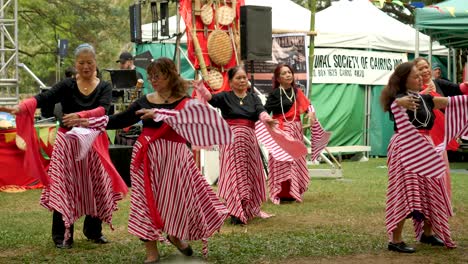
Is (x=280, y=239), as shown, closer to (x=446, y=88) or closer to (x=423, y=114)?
(x=423, y=114)

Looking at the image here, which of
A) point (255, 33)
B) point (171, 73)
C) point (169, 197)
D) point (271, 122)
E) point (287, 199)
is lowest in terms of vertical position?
point (287, 199)

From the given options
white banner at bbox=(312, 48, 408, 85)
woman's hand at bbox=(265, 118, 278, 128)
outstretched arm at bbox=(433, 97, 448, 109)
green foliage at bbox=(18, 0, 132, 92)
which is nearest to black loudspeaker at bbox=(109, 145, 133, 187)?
woman's hand at bbox=(265, 118, 278, 128)

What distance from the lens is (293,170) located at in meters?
11.5

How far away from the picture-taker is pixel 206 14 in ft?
41.9

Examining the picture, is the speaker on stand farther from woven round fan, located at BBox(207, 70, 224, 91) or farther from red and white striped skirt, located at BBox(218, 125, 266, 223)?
red and white striped skirt, located at BBox(218, 125, 266, 223)

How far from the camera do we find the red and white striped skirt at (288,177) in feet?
37.0

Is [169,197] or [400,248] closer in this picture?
[169,197]

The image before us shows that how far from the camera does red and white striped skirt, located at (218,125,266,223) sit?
9.38m

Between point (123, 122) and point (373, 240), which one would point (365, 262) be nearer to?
point (373, 240)

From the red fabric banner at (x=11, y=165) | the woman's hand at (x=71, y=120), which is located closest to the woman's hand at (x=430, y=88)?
the woman's hand at (x=71, y=120)

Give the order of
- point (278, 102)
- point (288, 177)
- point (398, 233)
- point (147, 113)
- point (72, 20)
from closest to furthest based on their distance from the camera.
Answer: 1. point (147, 113)
2. point (398, 233)
3. point (278, 102)
4. point (288, 177)
5. point (72, 20)

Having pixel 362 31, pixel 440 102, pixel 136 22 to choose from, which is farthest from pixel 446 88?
pixel 362 31

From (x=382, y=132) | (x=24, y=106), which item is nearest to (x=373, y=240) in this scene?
(x=24, y=106)

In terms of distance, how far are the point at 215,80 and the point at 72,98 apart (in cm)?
509
